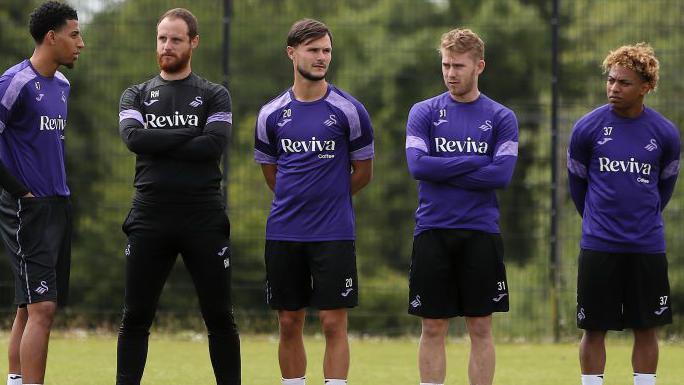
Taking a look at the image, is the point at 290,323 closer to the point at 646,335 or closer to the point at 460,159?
the point at 460,159

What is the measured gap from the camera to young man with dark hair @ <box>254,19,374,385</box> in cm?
734

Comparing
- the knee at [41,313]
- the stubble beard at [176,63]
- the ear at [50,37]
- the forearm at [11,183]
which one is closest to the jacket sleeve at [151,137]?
the stubble beard at [176,63]

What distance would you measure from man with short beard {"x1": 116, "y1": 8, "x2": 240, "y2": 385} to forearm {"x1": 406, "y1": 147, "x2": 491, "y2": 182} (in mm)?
1060

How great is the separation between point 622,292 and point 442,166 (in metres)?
1.34

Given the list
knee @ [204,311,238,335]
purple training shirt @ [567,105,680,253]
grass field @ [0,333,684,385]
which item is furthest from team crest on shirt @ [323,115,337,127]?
grass field @ [0,333,684,385]

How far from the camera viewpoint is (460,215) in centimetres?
746

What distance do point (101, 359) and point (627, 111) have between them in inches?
197

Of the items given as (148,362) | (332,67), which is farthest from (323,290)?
(332,67)

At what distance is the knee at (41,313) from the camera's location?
738 centimetres

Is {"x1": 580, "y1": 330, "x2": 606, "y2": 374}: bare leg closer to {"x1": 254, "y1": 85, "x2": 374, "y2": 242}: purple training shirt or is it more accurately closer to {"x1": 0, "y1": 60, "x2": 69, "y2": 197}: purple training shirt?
{"x1": 254, "y1": 85, "x2": 374, "y2": 242}: purple training shirt

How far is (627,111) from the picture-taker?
7.86 meters

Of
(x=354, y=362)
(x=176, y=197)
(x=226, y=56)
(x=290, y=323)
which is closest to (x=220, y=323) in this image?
(x=290, y=323)

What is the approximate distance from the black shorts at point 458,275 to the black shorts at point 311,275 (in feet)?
1.26

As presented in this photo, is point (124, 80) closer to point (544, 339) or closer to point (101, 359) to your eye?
point (101, 359)
